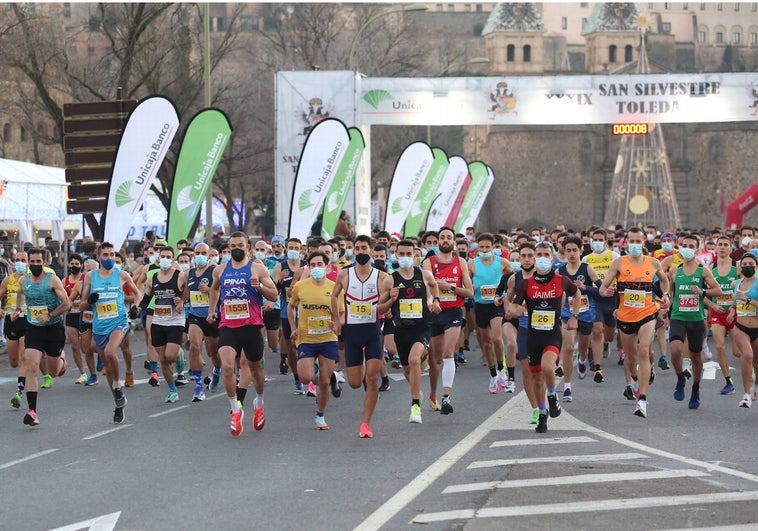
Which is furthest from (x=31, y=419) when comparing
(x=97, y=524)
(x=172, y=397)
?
(x=97, y=524)

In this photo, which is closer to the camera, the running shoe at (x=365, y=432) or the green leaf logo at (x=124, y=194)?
the running shoe at (x=365, y=432)

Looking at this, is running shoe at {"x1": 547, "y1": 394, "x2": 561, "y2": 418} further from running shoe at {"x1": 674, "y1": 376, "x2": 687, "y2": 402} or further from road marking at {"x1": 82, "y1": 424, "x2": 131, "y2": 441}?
road marking at {"x1": 82, "y1": 424, "x2": 131, "y2": 441}

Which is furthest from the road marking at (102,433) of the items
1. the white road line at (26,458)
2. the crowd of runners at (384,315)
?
the white road line at (26,458)

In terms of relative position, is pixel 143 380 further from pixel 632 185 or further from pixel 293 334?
pixel 632 185

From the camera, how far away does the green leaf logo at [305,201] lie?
3008 cm

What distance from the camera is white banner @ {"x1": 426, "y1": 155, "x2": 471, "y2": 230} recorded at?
4500cm

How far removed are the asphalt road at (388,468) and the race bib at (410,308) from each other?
3.52ft

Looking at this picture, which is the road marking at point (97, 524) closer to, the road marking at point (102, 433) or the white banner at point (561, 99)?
the road marking at point (102, 433)

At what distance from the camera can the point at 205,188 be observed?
990 inches

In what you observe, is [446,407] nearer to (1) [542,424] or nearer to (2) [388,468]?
(1) [542,424]

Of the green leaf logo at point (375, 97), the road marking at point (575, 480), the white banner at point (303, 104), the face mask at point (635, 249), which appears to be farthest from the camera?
the green leaf logo at point (375, 97)

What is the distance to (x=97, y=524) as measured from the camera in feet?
29.3

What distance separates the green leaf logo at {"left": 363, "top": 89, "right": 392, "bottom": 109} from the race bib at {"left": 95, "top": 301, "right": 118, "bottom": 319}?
2566 cm

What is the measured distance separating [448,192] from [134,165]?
76.2 feet
